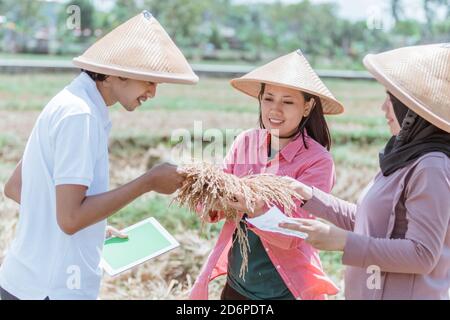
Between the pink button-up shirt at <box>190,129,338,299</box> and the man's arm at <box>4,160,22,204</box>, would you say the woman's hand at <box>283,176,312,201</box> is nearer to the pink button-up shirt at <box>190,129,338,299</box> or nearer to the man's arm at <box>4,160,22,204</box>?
the pink button-up shirt at <box>190,129,338,299</box>

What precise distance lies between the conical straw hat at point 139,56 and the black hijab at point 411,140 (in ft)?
2.06

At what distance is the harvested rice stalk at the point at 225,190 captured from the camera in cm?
208

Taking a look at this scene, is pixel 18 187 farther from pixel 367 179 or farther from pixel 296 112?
pixel 367 179

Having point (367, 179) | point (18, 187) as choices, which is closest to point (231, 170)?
point (18, 187)

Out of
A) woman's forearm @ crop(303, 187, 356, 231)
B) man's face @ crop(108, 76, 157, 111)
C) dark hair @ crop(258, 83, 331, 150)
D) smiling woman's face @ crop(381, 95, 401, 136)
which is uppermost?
man's face @ crop(108, 76, 157, 111)

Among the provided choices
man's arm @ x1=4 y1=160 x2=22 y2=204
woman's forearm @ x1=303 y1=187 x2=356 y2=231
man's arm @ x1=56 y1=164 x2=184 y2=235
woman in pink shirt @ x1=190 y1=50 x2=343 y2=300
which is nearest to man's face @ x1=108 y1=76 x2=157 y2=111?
man's arm @ x1=56 y1=164 x2=184 y2=235

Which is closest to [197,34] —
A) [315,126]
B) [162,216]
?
[162,216]

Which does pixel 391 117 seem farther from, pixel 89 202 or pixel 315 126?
pixel 89 202

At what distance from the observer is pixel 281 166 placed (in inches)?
96.4

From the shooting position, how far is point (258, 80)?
98.6 inches

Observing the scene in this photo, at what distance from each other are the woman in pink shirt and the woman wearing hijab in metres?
0.39

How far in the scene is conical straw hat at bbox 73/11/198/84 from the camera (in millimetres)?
1935

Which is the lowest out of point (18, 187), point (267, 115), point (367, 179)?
point (367, 179)
